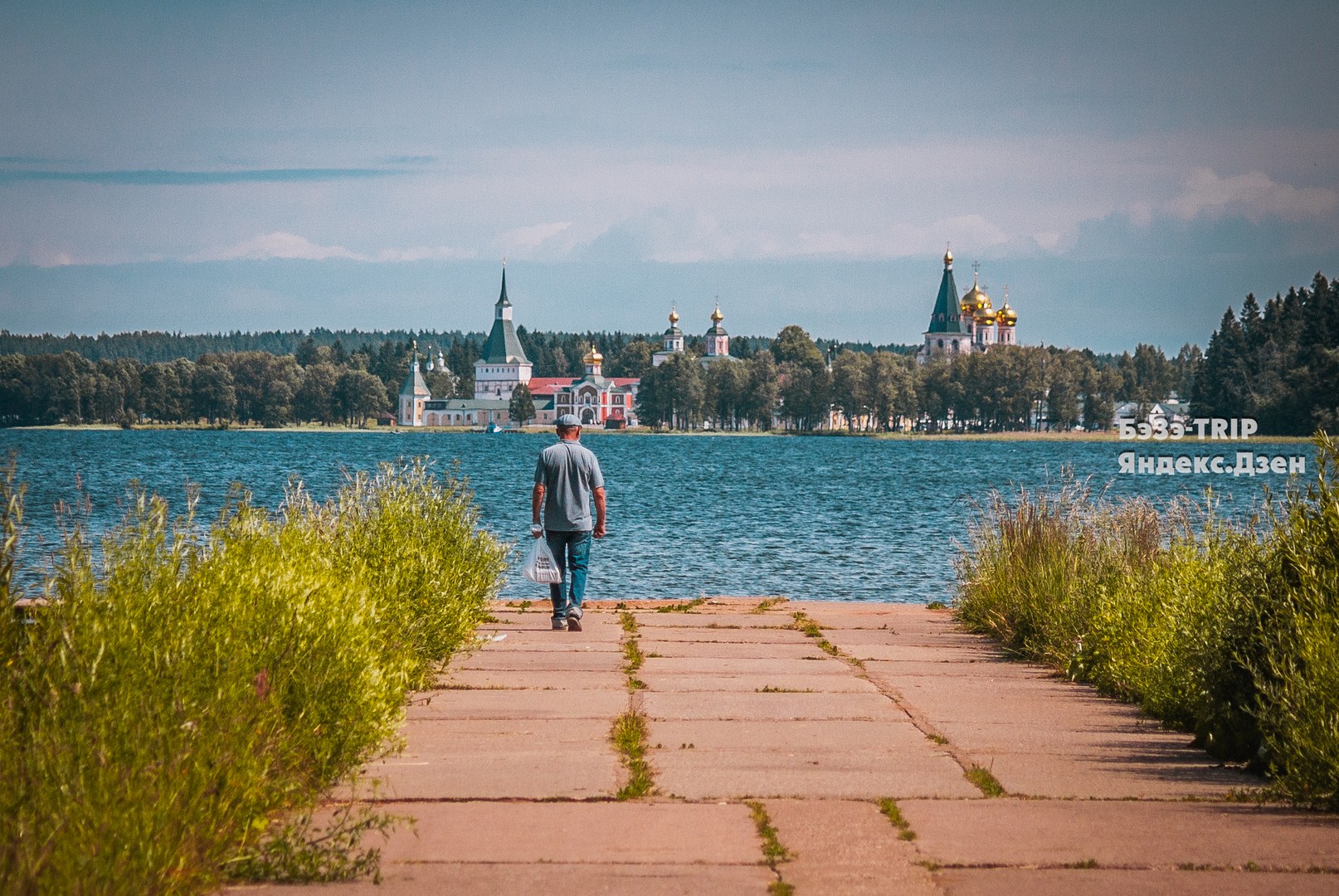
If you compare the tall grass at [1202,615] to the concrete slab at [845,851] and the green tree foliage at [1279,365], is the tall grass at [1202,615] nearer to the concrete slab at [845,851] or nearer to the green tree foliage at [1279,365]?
the concrete slab at [845,851]

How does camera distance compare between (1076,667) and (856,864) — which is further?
(1076,667)

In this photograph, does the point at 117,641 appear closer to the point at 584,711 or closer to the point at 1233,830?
the point at 584,711

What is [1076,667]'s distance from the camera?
26.2 ft

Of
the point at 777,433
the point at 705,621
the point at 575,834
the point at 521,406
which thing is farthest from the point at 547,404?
the point at 575,834

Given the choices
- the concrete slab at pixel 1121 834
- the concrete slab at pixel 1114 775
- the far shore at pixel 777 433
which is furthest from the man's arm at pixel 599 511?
the far shore at pixel 777 433

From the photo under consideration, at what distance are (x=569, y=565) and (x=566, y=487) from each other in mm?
561

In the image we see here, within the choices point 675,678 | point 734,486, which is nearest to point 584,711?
point 675,678

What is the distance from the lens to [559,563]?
1017 cm

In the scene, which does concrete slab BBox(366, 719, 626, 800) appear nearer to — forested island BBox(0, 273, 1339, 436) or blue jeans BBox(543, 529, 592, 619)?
blue jeans BBox(543, 529, 592, 619)

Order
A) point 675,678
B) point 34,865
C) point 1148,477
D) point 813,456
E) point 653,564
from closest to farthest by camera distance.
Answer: point 34,865, point 675,678, point 653,564, point 1148,477, point 813,456

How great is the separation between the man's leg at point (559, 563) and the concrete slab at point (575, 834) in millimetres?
5186

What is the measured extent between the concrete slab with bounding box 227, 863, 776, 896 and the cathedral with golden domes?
596 ft

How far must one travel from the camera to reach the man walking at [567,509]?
10.1 meters

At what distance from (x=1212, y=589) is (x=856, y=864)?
2899 millimetres
